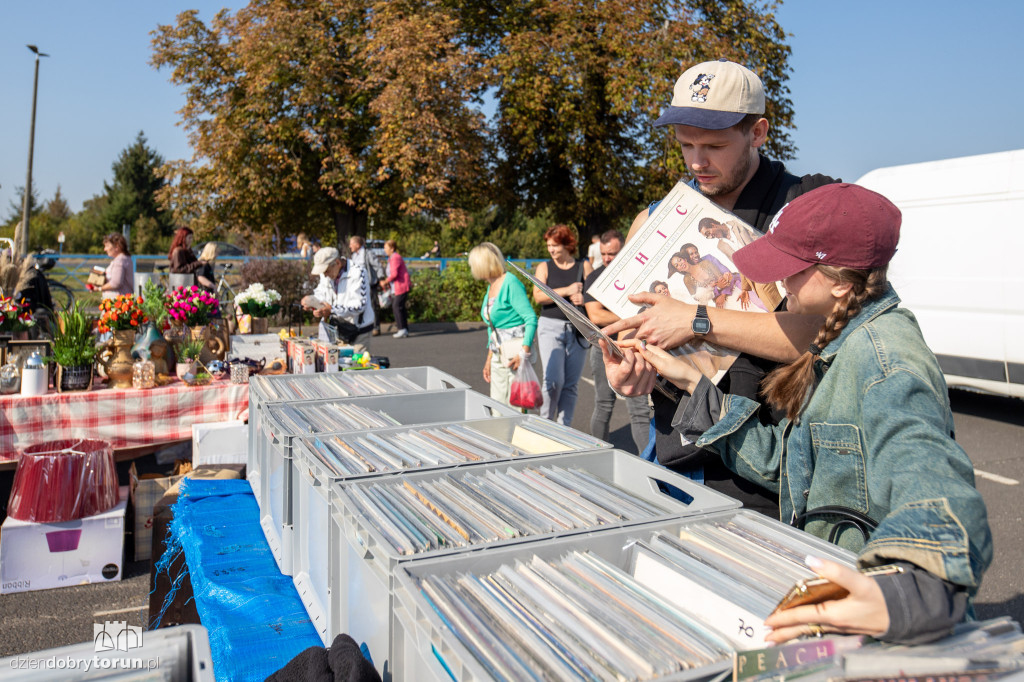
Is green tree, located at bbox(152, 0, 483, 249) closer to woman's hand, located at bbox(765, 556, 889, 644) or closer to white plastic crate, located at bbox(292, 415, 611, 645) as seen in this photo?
white plastic crate, located at bbox(292, 415, 611, 645)

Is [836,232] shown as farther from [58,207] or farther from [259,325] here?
[58,207]

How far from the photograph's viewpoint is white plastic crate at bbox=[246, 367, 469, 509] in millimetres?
2633

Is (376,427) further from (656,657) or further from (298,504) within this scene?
(656,657)

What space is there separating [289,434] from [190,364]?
11.0 feet

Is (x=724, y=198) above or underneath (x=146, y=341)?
above

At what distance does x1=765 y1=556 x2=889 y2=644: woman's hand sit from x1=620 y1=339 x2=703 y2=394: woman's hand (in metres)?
0.84

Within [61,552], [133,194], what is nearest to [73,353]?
[61,552]

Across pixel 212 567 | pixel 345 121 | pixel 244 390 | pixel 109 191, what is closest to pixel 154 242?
pixel 109 191

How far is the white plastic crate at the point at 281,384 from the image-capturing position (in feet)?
8.64

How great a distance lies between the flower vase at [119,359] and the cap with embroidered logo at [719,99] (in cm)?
429

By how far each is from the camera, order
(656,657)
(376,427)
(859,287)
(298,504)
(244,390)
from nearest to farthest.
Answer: (656,657)
(859,287)
(298,504)
(376,427)
(244,390)

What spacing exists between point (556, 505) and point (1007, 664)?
88 cm

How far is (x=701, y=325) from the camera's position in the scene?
1730mm

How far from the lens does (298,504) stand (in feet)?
6.53
